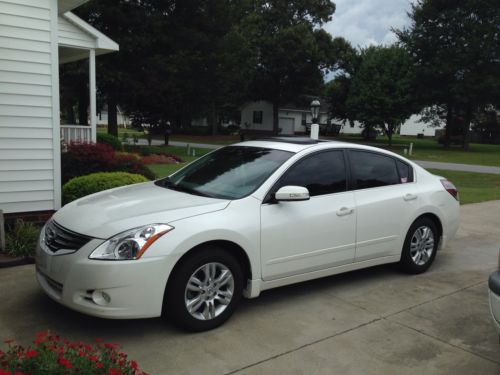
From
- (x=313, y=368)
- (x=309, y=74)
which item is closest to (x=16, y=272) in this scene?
(x=313, y=368)

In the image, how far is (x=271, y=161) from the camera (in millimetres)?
4832

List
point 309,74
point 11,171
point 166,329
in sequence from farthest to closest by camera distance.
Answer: point 309,74
point 11,171
point 166,329

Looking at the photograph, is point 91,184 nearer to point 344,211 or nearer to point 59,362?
point 344,211

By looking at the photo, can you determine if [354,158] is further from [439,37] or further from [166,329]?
[439,37]

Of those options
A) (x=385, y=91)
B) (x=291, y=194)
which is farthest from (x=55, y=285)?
(x=385, y=91)

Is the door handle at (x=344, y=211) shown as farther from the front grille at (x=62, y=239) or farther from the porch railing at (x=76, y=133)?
the porch railing at (x=76, y=133)

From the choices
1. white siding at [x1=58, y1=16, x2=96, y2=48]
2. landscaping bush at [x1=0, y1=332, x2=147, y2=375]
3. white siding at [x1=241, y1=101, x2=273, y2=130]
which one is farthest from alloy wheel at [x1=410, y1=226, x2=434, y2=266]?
white siding at [x1=241, y1=101, x2=273, y2=130]

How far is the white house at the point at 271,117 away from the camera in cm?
5475

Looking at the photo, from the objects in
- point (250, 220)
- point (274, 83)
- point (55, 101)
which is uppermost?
point (274, 83)

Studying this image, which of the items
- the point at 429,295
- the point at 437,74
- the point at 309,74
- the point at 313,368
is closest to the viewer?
the point at 313,368

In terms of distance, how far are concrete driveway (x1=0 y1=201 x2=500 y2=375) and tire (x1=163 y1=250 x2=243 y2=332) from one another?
5.3 inches

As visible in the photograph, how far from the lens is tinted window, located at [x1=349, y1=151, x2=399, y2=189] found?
5.25 metres

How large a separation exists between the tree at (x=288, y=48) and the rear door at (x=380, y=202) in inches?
1538

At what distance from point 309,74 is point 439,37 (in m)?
11.9
